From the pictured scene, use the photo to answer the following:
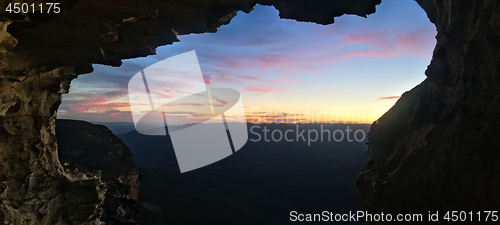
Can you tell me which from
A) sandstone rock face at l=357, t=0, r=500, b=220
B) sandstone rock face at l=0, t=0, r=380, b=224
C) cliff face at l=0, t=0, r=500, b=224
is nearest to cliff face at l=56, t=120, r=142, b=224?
sandstone rock face at l=0, t=0, r=380, b=224

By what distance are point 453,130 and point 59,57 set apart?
14.2 m

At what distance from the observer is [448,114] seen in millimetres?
7062

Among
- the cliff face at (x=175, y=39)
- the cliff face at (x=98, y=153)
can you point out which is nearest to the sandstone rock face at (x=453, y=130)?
the cliff face at (x=175, y=39)

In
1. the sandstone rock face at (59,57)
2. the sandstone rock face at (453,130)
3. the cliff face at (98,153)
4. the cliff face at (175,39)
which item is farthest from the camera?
the cliff face at (98,153)

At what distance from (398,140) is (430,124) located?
1.67 m

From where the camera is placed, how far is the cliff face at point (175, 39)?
6105 mm

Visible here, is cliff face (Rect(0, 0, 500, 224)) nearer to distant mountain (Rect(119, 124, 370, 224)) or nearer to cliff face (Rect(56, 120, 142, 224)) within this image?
cliff face (Rect(56, 120, 142, 224))

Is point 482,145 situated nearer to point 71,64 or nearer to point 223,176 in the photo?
point 71,64

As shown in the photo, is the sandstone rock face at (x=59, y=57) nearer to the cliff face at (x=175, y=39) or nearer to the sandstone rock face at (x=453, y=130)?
the cliff face at (x=175, y=39)

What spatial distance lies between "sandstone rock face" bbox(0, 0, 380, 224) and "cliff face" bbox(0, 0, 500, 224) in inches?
1.4

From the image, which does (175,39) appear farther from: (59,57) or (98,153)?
(98,153)

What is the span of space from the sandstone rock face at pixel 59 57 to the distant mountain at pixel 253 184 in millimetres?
17514

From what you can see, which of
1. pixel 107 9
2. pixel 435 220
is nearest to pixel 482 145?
pixel 435 220

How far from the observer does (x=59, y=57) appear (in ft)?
25.8
